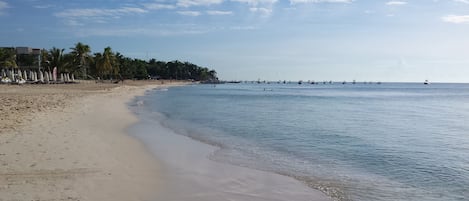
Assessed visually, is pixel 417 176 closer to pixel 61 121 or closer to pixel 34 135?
pixel 34 135

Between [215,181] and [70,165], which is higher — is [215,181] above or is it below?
below

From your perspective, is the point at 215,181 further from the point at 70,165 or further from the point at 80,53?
the point at 80,53

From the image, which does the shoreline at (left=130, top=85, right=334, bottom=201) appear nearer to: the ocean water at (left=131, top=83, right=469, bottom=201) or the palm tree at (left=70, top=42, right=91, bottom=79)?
the ocean water at (left=131, top=83, right=469, bottom=201)

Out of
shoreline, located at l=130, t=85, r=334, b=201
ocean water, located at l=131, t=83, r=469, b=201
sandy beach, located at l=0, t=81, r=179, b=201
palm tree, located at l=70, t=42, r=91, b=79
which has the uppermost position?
palm tree, located at l=70, t=42, r=91, b=79

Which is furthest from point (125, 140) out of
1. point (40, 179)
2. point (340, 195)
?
point (340, 195)

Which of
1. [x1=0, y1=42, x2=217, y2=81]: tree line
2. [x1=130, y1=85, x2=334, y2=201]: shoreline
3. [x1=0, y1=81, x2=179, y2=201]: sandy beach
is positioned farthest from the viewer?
[x1=0, y1=42, x2=217, y2=81]: tree line

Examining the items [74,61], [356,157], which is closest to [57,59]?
[74,61]

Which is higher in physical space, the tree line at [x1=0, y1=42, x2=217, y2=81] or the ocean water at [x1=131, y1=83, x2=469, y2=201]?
the tree line at [x1=0, y1=42, x2=217, y2=81]

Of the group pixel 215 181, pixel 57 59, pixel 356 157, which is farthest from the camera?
pixel 57 59

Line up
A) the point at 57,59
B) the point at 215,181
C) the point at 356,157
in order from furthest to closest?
the point at 57,59 < the point at 356,157 < the point at 215,181

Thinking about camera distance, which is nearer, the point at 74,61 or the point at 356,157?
the point at 356,157

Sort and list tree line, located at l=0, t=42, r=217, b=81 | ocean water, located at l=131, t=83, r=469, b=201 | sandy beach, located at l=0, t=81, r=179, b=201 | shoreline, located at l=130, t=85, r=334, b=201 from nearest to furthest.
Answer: sandy beach, located at l=0, t=81, r=179, b=201 < shoreline, located at l=130, t=85, r=334, b=201 < ocean water, located at l=131, t=83, r=469, b=201 < tree line, located at l=0, t=42, r=217, b=81

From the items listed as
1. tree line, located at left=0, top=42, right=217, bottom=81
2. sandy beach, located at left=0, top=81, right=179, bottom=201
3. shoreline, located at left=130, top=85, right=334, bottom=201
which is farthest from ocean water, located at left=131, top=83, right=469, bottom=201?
tree line, located at left=0, top=42, right=217, bottom=81

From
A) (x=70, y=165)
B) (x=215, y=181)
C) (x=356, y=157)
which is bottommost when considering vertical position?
(x=356, y=157)
